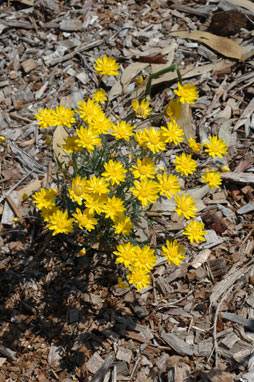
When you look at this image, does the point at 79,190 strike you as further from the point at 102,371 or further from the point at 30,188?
the point at 102,371

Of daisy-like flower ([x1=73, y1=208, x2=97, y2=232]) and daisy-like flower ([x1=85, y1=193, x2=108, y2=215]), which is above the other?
daisy-like flower ([x1=85, y1=193, x2=108, y2=215])

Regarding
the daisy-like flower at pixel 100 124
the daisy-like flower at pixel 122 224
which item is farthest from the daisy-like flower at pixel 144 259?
the daisy-like flower at pixel 100 124

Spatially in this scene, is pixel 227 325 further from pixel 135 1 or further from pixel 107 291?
pixel 135 1

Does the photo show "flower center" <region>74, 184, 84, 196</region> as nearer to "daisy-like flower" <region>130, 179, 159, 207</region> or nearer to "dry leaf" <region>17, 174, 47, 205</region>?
"daisy-like flower" <region>130, 179, 159, 207</region>

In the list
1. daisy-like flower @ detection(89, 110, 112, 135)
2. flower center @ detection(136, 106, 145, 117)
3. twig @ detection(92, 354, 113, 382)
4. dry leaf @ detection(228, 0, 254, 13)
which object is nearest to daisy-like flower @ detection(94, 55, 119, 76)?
flower center @ detection(136, 106, 145, 117)

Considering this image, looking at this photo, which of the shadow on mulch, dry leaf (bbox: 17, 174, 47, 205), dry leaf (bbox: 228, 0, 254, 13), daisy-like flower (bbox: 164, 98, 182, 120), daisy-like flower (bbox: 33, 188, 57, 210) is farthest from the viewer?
dry leaf (bbox: 228, 0, 254, 13)
